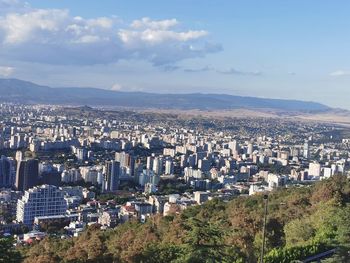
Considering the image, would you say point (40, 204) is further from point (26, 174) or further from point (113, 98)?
point (113, 98)

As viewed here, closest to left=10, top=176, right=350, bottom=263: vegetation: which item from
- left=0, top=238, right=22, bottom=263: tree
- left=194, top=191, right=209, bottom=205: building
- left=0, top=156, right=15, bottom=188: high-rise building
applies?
left=0, top=238, right=22, bottom=263: tree

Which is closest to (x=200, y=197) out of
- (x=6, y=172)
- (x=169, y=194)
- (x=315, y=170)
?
(x=169, y=194)

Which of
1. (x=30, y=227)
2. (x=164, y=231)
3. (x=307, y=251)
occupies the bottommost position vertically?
(x=30, y=227)

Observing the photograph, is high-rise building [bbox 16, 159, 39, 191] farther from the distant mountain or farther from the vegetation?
the distant mountain

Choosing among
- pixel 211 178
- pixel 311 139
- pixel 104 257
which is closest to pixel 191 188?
pixel 211 178

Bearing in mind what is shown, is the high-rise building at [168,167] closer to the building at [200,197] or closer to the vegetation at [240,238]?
the building at [200,197]

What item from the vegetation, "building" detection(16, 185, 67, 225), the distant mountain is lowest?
"building" detection(16, 185, 67, 225)

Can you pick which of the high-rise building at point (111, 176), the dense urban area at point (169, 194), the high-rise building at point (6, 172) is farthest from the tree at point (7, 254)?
the high-rise building at point (6, 172)

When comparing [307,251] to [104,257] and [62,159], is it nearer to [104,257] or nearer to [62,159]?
[104,257]
